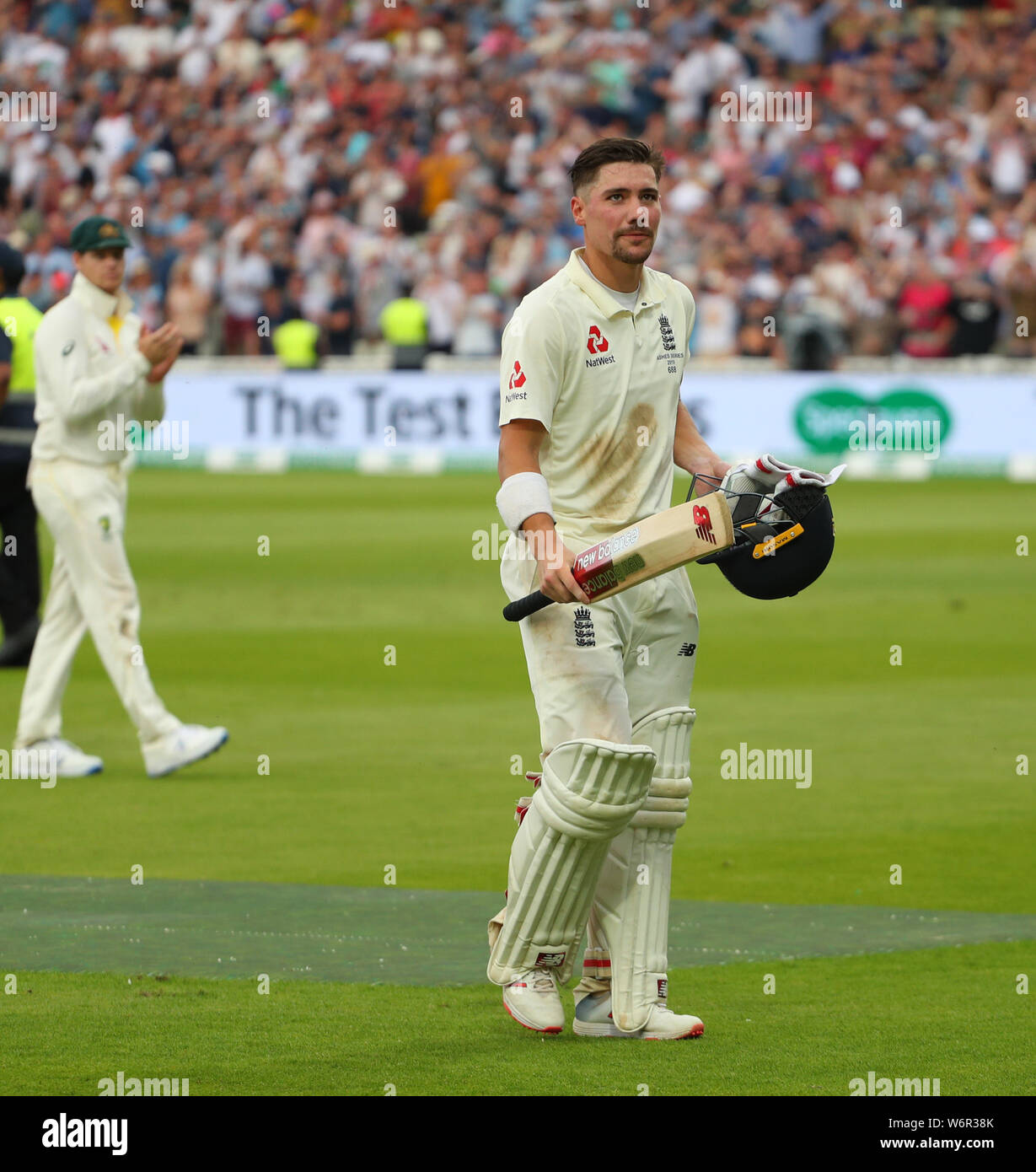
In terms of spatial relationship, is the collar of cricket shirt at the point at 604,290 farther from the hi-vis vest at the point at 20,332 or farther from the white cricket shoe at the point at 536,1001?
the hi-vis vest at the point at 20,332

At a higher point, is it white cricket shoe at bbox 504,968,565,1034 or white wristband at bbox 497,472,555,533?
white wristband at bbox 497,472,555,533

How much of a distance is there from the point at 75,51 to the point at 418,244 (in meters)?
8.32

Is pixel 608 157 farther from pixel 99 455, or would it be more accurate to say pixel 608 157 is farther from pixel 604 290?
pixel 99 455

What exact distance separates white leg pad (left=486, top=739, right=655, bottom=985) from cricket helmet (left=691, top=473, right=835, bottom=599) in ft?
1.93

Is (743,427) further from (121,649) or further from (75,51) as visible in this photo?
(121,649)

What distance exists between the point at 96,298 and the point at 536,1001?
589 centimetres

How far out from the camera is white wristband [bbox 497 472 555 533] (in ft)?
21.3

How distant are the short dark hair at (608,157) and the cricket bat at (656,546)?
3.39 feet

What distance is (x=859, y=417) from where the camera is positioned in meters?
29.0

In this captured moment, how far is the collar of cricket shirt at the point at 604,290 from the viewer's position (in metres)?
6.76
